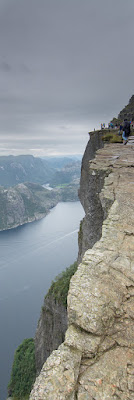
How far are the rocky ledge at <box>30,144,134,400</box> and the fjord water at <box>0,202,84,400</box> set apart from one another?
67.7 metres

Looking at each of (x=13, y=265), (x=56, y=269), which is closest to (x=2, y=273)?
(x=13, y=265)

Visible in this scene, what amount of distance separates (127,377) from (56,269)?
10142 cm

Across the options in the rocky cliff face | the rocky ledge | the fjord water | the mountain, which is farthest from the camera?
the fjord water

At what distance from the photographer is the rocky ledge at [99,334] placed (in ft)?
11.3


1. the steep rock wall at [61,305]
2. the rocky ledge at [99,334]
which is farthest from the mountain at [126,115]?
the rocky ledge at [99,334]

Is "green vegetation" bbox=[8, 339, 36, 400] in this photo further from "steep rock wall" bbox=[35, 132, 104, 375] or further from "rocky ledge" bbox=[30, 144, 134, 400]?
"rocky ledge" bbox=[30, 144, 134, 400]

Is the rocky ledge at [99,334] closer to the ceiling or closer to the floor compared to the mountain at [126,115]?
closer to the floor

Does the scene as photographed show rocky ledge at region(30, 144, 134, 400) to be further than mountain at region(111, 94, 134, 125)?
No

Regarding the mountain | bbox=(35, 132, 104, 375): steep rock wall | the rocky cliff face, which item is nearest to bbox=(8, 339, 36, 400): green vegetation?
bbox=(35, 132, 104, 375): steep rock wall

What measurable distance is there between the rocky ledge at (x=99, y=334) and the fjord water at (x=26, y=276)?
67.7 meters

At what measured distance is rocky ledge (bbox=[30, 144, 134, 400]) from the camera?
3.45 meters

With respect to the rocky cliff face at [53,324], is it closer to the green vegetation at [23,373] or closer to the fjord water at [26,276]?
the green vegetation at [23,373]

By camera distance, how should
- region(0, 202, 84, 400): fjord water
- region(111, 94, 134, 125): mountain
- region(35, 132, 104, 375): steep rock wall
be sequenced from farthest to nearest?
region(0, 202, 84, 400): fjord water
region(111, 94, 134, 125): mountain
region(35, 132, 104, 375): steep rock wall

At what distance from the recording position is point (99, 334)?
4.17 meters
